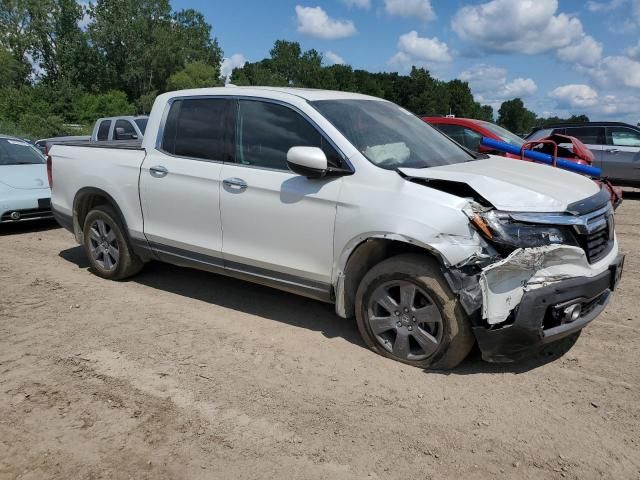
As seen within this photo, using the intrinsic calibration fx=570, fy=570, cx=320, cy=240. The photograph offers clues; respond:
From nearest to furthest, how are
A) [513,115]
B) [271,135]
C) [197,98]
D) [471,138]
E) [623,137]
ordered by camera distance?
[271,135] → [197,98] → [471,138] → [623,137] → [513,115]

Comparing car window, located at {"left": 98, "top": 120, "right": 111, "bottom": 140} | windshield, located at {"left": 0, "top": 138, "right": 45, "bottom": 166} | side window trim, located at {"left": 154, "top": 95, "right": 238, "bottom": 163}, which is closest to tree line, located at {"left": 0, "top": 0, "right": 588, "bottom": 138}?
car window, located at {"left": 98, "top": 120, "right": 111, "bottom": 140}

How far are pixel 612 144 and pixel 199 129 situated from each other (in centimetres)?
1053

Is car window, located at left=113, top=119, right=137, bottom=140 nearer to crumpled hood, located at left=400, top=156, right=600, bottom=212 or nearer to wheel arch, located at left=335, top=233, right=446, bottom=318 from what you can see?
wheel arch, located at left=335, top=233, right=446, bottom=318

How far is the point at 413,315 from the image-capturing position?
3.82 meters

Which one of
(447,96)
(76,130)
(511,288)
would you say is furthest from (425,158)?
(447,96)

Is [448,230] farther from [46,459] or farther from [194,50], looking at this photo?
[194,50]

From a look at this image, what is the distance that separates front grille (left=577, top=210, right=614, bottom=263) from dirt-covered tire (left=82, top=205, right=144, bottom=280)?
410cm

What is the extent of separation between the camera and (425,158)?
14.3 feet

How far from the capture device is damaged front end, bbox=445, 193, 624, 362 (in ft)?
11.3

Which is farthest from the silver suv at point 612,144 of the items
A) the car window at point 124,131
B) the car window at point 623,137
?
the car window at point 124,131

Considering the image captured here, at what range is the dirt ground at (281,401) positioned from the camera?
9.73 feet

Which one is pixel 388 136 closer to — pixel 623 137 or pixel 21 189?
pixel 21 189

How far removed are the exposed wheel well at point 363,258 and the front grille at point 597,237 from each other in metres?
1.08

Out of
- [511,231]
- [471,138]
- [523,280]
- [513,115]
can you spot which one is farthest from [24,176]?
[513,115]
